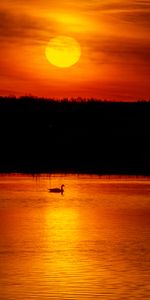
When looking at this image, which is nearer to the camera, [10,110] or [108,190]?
[108,190]

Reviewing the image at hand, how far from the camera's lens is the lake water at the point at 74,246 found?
76.1 feet

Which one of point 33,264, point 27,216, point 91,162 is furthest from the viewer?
point 91,162

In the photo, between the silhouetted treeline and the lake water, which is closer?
the lake water

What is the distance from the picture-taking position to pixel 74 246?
1225 inches

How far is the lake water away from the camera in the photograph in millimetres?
23203

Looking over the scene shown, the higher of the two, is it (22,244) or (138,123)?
(138,123)

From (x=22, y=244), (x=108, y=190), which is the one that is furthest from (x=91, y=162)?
(x=22, y=244)

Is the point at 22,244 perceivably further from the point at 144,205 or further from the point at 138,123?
the point at 138,123

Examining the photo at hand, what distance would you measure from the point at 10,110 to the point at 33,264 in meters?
87.0

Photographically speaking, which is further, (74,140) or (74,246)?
(74,140)

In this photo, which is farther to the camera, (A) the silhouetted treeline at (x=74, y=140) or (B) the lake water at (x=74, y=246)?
(A) the silhouetted treeline at (x=74, y=140)

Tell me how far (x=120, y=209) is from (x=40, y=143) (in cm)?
6049

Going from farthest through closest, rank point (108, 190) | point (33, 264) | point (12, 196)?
point (108, 190) < point (12, 196) < point (33, 264)

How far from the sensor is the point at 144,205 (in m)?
49.3
